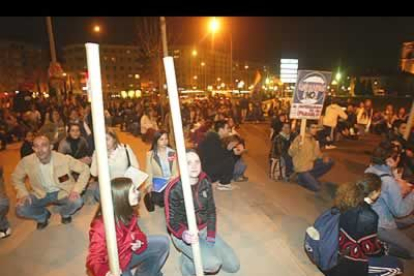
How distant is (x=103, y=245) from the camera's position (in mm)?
2596

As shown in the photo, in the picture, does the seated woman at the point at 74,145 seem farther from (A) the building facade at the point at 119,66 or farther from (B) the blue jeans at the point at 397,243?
(A) the building facade at the point at 119,66

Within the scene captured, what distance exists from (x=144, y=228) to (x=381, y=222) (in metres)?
3.41

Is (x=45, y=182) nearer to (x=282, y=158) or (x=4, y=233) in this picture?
(x=4, y=233)

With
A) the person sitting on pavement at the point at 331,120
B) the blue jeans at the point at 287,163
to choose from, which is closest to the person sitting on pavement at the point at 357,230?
the blue jeans at the point at 287,163

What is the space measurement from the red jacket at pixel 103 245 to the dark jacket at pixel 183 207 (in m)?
0.43

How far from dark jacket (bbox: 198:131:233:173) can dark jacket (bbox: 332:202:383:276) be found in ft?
12.4

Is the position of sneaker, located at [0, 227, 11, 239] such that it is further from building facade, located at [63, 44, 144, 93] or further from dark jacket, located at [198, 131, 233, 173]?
building facade, located at [63, 44, 144, 93]

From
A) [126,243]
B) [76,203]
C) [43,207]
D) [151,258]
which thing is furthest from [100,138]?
[43,207]

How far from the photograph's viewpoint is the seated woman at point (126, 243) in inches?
102

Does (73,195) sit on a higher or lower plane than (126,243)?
lower

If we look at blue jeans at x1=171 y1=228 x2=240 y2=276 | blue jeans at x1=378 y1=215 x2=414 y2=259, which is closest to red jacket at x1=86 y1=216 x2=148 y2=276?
blue jeans at x1=171 y1=228 x2=240 y2=276

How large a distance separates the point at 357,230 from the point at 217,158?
3.95m

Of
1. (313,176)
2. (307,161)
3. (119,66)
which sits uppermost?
(119,66)
